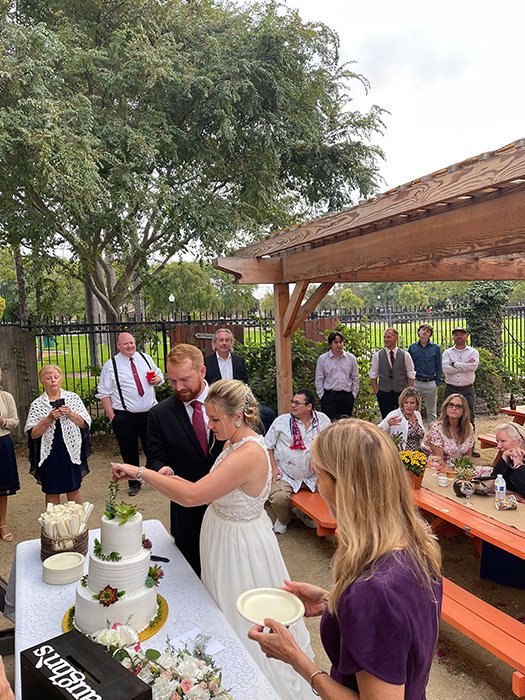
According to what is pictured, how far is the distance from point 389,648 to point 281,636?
0.44 metres

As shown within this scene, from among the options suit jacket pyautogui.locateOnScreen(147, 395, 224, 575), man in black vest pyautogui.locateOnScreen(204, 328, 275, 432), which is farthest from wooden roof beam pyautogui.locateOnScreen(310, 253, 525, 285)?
suit jacket pyautogui.locateOnScreen(147, 395, 224, 575)

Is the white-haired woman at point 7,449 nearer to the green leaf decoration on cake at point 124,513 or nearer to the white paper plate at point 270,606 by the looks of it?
the green leaf decoration on cake at point 124,513

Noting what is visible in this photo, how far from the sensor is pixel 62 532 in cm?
260

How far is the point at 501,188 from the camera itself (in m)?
2.87

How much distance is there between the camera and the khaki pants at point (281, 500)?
494 centimetres

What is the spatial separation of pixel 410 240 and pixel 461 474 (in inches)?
79.9

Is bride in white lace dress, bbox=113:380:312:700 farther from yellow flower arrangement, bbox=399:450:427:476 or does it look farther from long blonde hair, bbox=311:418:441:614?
yellow flower arrangement, bbox=399:450:427:476

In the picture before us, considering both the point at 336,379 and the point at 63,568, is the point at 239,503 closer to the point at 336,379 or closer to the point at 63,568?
the point at 63,568

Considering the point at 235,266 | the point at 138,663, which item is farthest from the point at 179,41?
the point at 138,663

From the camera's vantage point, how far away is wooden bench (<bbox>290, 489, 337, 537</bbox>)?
4375mm

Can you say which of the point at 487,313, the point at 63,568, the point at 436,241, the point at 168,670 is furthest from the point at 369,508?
the point at 487,313

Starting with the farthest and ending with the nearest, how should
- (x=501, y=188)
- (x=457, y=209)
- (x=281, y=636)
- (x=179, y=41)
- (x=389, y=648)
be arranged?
(x=179, y=41), (x=457, y=209), (x=501, y=188), (x=281, y=636), (x=389, y=648)

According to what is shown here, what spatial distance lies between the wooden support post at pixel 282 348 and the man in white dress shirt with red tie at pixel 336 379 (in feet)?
3.06

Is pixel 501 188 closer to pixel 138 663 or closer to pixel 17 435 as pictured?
pixel 138 663
